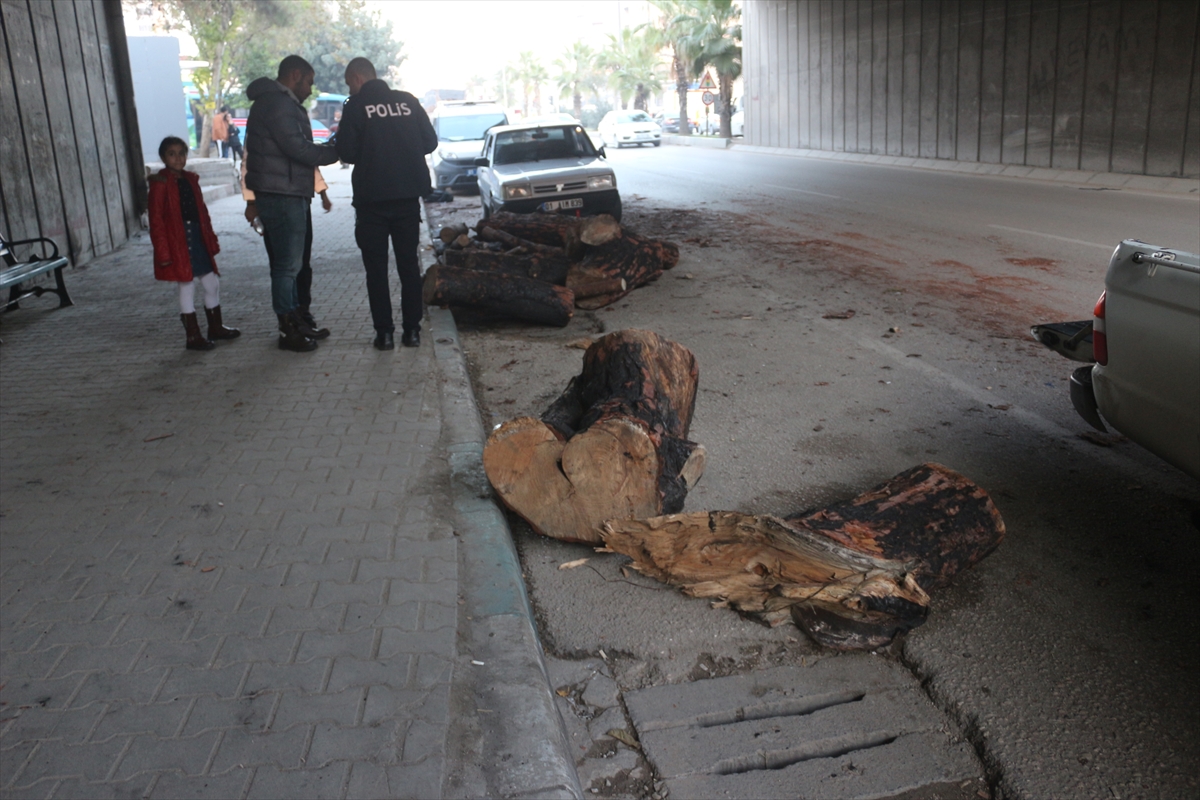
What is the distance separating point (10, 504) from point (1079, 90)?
20.5 meters

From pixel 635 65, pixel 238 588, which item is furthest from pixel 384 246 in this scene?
pixel 635 65

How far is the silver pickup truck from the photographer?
322cm

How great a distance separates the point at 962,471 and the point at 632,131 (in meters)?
38.3

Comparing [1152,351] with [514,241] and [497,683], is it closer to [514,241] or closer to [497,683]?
[497,683]

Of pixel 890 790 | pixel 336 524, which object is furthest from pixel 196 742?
pixel 890 790

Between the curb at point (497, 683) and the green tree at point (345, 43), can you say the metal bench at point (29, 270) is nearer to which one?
the curb at point (497, 683)

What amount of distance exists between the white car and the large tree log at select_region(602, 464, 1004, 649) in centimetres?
3826

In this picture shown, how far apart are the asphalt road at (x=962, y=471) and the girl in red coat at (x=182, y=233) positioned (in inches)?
83.1

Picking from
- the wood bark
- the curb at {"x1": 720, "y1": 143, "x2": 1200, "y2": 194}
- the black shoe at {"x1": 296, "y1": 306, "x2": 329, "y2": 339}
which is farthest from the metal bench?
the curb at {"x1": 720, "y1": 143, "x2": 1200, "y2": 194}

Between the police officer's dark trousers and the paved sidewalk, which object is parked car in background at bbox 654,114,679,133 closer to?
the police officer's dark trousers

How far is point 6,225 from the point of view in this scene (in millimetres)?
9836

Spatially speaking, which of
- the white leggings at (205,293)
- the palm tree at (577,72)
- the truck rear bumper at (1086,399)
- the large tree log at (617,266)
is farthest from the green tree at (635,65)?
the truck rear bumper at (1086,399)

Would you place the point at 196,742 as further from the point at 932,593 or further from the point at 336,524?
the point at 932,593

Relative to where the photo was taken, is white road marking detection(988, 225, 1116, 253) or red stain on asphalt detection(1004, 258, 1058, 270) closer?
red stain on asphalt detection(1004, 258, 1058, 270)
